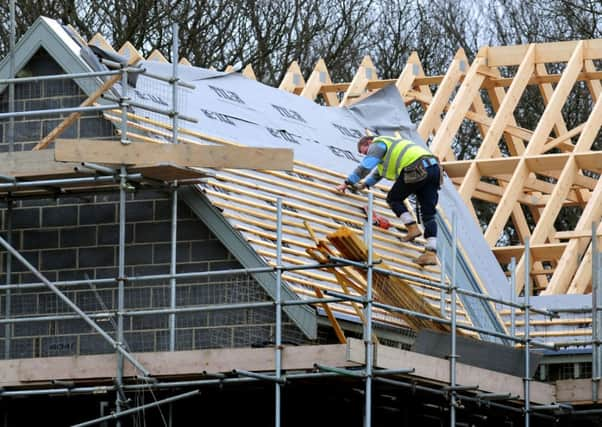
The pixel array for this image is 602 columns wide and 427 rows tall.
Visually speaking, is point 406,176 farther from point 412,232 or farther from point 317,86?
point 317,86

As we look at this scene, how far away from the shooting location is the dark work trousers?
20.8m

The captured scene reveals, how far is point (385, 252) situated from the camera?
20.9 metres

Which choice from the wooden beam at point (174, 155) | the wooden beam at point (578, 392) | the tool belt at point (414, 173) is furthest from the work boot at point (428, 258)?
the wooden beam at point (174, 155)

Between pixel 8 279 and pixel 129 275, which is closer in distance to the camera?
pixel 8 279

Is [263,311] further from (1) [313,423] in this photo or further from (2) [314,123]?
(2) [314,123]

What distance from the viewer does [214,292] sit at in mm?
19141

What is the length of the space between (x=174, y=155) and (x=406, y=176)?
3.15 metres

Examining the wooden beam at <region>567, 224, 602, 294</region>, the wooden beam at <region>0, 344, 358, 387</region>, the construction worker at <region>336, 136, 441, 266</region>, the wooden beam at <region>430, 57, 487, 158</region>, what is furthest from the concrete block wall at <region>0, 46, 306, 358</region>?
the wooden beam at <region>430, 57, 487, 158</region>

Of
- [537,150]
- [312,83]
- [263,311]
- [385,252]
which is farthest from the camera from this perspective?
[312,83]

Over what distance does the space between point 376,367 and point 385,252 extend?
11.0 ft

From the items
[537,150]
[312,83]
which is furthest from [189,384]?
[312,83]

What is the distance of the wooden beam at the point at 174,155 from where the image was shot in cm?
1812

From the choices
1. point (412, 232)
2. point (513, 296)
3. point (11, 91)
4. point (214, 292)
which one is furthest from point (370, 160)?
point (11, 91)

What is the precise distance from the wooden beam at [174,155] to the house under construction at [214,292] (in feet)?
0.04
